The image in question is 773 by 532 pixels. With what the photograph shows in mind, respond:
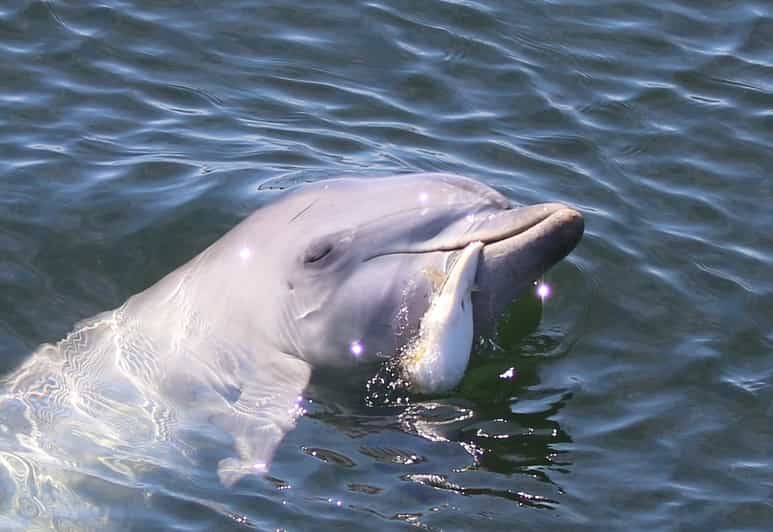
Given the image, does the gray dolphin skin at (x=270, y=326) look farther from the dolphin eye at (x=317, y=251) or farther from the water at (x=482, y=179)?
the water at (x=482, y=179)

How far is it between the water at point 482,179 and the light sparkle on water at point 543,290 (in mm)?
74

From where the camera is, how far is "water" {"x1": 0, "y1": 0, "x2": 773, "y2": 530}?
30.5 feet

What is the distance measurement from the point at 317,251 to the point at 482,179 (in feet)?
11.1

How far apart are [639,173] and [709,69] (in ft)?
7.47

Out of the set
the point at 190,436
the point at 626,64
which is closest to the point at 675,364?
the point at 190,436

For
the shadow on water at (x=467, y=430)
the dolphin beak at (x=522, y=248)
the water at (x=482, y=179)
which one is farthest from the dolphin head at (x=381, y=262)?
the water at (x=482, y=179)

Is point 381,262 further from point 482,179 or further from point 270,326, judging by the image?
point 482,179

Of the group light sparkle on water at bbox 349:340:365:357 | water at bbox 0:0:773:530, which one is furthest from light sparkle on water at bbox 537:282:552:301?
light sparkle on water at bbox 349:340:365:357

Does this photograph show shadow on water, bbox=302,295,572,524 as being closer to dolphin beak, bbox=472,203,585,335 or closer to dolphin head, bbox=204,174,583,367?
dolphin head, bbox=204,174,583,367

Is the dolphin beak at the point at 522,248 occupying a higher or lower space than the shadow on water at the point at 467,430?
higher

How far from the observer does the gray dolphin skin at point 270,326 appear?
9492 mm

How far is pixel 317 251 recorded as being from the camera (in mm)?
9883

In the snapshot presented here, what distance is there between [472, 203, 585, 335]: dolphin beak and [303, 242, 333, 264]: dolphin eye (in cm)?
99

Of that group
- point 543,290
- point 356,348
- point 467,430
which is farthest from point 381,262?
point 543,290
